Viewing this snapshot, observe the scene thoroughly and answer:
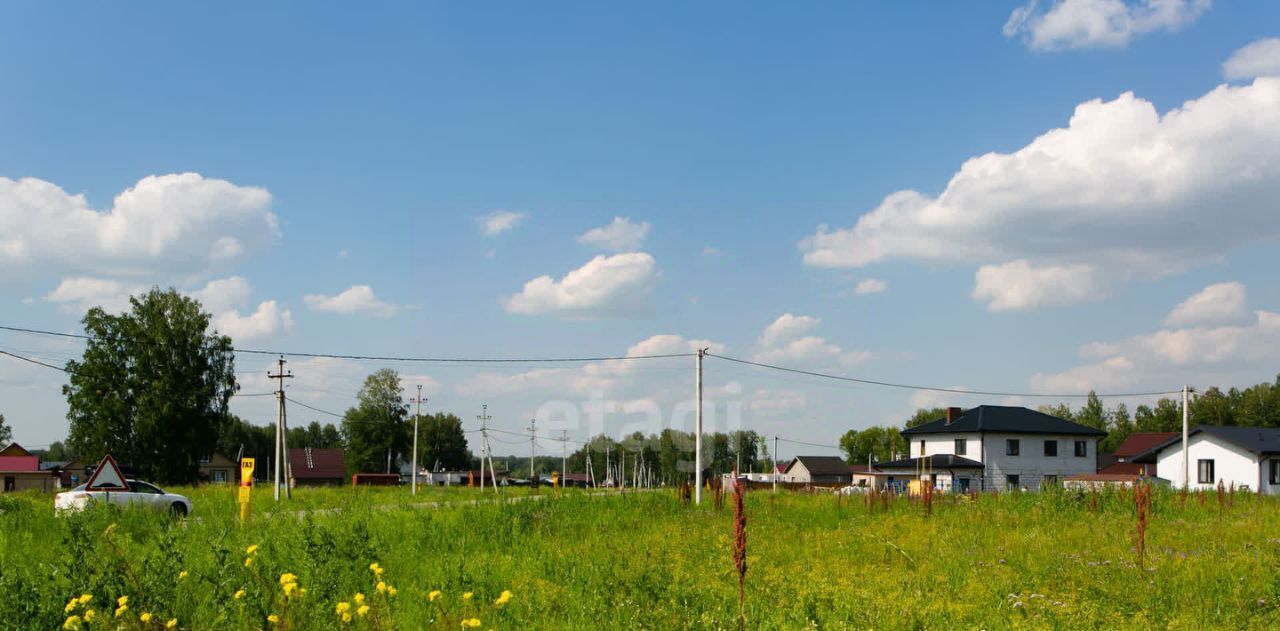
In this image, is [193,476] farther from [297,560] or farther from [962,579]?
[962,579]

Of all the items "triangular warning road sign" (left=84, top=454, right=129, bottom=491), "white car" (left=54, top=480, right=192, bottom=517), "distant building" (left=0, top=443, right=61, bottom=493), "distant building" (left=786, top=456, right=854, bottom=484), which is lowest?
"distant building" (left=786, top=456, right=854, bottom=484)

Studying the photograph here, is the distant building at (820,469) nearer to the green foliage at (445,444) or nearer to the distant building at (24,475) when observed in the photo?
the green foliage at (445,444)

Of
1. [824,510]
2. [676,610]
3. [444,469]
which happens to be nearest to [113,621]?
[676,610]

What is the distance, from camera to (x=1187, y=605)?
34.2 feet

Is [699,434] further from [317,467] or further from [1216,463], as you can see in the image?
[317,467]

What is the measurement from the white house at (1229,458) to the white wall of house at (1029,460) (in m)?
5.40

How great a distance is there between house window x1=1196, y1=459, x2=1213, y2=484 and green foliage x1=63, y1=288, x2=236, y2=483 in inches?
2199

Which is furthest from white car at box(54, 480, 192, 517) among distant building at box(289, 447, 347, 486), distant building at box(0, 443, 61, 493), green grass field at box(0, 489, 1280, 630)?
distant building at box(289, 447, 347, 486)

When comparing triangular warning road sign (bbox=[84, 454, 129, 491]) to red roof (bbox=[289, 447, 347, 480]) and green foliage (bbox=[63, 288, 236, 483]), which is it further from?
red roof (bbox=[289, 447, 347, 480])

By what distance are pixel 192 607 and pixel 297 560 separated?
2.00 m

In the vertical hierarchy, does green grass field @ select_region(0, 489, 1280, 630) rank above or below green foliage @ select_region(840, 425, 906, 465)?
above

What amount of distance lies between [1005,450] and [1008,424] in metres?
1.57

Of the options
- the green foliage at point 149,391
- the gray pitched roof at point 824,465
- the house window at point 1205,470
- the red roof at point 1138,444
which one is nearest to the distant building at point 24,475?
the green foliage at point 149,391

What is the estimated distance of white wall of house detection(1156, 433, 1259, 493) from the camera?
44156mm
